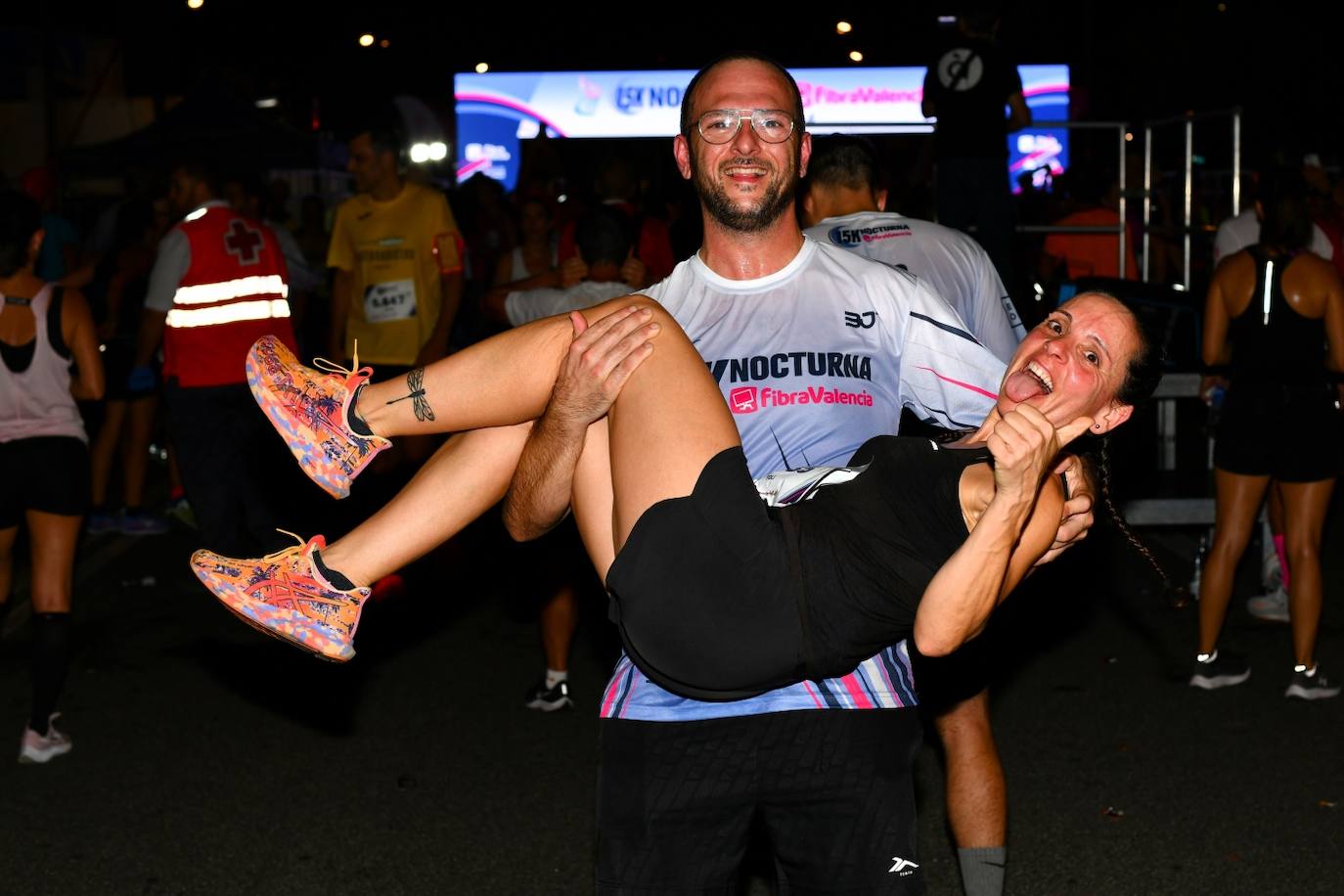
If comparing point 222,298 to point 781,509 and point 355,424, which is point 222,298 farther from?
→ point 781,509

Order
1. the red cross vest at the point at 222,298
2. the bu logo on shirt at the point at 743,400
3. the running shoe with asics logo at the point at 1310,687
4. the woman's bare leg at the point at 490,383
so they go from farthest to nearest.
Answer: the red cross vest at the point at 222,298 < the running shoe with asics logo at the point at 1310,687 < the bu logo on shirt at the point at 743,400 < the woman's bare leg at the point at 490,383

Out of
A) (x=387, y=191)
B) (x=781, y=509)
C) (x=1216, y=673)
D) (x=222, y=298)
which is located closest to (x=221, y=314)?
(x=222, y=298)

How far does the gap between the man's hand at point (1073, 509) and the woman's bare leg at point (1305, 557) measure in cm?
407

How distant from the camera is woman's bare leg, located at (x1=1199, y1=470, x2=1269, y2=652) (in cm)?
702

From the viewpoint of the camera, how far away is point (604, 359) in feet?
10.3

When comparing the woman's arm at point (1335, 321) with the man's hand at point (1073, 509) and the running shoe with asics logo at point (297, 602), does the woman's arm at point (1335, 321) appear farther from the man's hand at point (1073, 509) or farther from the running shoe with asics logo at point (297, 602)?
the running shoe with asics logo at point (297, 602)

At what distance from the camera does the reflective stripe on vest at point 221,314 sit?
8227 millimetres

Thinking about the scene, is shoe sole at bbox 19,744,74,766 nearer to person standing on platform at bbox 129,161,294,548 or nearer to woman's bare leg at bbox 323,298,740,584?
person standing on platform at bbox 129,161,294,548

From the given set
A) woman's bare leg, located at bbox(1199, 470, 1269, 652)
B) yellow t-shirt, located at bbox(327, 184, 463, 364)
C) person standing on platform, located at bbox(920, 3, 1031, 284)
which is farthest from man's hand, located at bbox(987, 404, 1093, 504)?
person standing on platform, located at bbox(920, 3, 1031, 284)

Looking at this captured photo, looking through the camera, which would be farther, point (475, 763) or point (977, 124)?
point (977, 124)

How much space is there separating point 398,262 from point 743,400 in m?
5.20

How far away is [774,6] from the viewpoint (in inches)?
1553

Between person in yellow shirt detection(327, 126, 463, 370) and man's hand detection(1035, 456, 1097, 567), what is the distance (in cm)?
533

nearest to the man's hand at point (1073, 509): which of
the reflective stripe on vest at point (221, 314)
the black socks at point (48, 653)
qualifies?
the black socks at point (48, 653)
